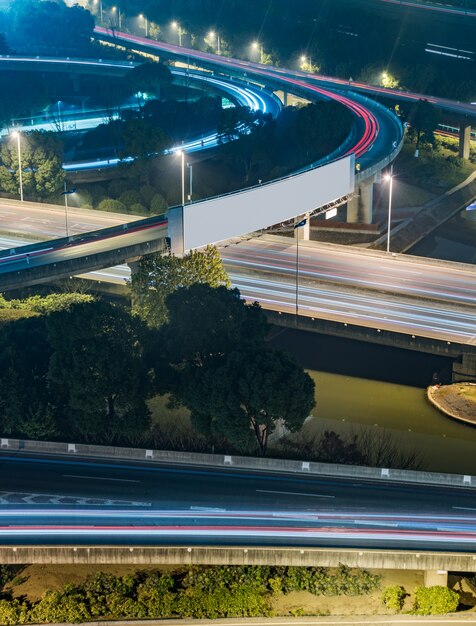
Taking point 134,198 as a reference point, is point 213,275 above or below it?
below

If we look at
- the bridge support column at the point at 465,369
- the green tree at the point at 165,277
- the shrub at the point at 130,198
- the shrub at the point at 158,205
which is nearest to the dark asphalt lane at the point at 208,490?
the bridge support column at the point at 465,369

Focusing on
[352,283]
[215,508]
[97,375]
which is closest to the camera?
[215,508]

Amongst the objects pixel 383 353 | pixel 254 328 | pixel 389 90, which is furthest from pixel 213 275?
pixel 389 90

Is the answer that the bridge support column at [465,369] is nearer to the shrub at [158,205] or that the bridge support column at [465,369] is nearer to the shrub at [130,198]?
the shrub at [158,205]

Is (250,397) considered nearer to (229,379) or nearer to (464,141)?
(229,379)

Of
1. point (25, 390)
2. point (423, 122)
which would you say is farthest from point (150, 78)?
point (25, 390)

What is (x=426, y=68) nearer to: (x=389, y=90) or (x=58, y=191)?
(x=389, y=90)
